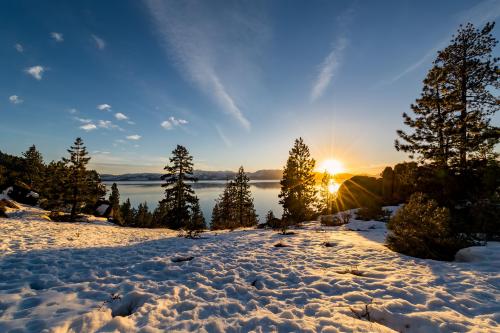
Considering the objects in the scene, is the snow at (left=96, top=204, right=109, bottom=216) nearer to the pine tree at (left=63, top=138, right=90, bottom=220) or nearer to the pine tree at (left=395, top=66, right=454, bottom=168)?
the pine tree at (left=63, top=138, right=90, bottom=220)

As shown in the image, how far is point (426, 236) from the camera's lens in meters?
8.61

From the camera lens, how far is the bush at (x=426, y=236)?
823cm

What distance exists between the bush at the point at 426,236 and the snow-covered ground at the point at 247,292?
577 mm

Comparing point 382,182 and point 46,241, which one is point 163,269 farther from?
point 382,182

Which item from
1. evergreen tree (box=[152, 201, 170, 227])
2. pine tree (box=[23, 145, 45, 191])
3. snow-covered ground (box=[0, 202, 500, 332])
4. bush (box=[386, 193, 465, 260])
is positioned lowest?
evergreen tree (box=[152, 201, 170, 227])

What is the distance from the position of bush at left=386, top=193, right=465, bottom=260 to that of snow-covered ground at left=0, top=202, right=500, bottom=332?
577mm

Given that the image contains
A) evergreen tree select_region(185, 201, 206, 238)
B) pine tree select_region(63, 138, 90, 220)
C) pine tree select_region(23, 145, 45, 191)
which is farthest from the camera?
A: pine tree select_region(23, 145, 45, 191)

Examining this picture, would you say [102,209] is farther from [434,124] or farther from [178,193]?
[434,124]

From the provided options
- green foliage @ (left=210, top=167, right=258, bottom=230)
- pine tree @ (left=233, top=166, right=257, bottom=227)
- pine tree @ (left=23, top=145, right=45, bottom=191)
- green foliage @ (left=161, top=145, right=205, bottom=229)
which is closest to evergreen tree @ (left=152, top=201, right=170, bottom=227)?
green foliage @ (left=161, top=145, right=205, bottom=229)

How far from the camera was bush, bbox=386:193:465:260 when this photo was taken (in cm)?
823

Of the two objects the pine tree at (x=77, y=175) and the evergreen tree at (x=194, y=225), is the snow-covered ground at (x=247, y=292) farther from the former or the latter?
the pine tree at (x=77, y=175)

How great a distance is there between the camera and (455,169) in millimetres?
16641

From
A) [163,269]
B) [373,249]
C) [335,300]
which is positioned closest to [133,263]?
[163,269]

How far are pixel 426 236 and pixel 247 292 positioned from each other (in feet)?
23.9
